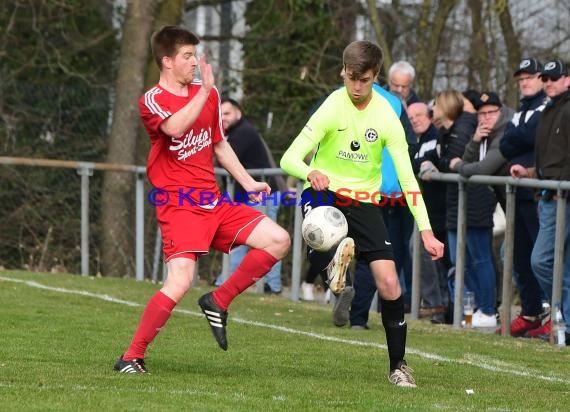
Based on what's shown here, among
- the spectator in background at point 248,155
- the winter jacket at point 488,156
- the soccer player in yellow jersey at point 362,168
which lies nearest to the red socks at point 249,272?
the soccer player in yellow jersey at point 362,168

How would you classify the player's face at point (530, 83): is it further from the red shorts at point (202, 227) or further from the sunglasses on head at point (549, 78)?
the red shorts at point (202, 227)

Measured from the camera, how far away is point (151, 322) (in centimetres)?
770

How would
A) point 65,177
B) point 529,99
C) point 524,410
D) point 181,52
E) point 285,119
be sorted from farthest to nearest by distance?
point 285,119 < point 65,177 < point 529,99 < point 181,52 < point 524,410

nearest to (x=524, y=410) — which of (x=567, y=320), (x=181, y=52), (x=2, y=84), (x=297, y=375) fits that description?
(x=297, y=375)

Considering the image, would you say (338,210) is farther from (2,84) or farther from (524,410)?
(2,84)

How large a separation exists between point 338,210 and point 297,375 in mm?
969

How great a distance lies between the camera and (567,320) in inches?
402

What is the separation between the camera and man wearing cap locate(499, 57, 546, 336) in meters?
11.0

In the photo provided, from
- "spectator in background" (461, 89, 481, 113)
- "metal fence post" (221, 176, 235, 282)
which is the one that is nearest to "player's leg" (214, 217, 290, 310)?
"spectator in background" (461, 89, 481, 113)

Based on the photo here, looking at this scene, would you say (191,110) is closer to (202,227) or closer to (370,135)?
(202,227)

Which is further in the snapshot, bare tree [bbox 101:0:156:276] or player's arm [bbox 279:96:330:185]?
bare tree [bbox 101:0:156:276]

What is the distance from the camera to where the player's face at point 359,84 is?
25.2ft

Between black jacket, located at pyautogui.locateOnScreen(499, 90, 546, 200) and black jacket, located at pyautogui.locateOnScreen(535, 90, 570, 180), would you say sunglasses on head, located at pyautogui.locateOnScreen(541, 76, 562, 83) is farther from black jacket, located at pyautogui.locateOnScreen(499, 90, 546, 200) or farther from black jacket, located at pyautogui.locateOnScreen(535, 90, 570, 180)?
black jacket, located at pyautogui.locateOnScreen(499, 90, 546, 200)

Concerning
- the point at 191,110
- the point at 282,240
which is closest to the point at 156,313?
the point at 282,240
